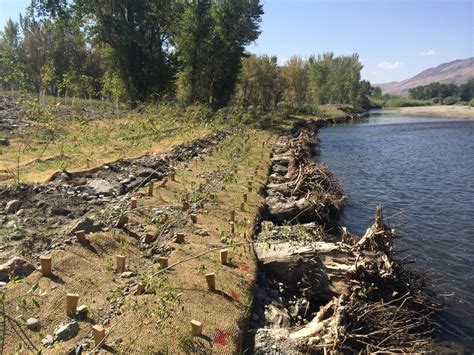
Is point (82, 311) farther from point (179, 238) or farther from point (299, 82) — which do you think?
point (299, 82)

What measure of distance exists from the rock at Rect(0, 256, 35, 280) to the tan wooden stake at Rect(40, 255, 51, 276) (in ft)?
1.44

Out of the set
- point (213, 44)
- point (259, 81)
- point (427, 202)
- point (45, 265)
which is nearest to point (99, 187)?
point (45, 265)

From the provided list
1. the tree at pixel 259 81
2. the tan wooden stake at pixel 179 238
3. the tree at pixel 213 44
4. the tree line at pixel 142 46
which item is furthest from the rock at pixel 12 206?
the tree at pixel 259 81

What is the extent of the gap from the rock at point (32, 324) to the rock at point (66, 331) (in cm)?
27

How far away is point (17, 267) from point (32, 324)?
150cm

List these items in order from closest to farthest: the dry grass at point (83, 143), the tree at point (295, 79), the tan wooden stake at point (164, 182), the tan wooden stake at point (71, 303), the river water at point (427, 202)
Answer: the tan wooden stake at point (71, 303) < the river water at point (427, 202) < the tan wooden stake at point (164, 182) < the dry grass at point (83, 143) < the tree at point (295, 79)

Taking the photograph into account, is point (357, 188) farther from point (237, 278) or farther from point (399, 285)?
point (237, 278)

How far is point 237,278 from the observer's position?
25.8 ft

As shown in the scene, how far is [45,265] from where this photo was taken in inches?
256

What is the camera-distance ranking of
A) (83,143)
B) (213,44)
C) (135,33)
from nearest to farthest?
(83,143) → (135,33) → (213,44)

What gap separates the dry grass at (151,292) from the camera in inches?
224

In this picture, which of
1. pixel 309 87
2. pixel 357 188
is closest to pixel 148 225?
pixel 357 188

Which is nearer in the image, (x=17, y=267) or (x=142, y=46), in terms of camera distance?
(x=17, y=267)

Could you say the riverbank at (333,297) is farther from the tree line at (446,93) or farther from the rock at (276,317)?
the tree line at (446,93)
